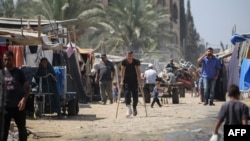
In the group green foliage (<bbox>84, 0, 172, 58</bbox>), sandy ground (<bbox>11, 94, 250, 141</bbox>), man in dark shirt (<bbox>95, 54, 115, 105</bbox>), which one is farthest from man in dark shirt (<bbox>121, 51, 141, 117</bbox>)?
green foliage (<bbox>84, 0, 172, 58</bbox>)

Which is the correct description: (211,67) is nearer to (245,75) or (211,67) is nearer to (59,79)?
(245,75)

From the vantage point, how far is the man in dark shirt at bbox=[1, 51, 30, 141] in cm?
767

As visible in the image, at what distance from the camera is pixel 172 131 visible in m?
9.84

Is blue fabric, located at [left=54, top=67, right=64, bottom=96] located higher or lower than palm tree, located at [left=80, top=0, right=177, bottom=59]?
lower

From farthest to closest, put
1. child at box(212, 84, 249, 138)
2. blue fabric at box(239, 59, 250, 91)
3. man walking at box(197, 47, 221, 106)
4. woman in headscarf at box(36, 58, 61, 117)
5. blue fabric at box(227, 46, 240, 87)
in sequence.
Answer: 1. man walking at box(197, 47, 221, 106)
2. blue fabric at box(227, 46, 240, 87)
3. blue fabric at box(239, 59, 250, 91)
4. woman in headscarf at box(36, 58, 61, 117)
5. child at box(212, 84, 249, 138)

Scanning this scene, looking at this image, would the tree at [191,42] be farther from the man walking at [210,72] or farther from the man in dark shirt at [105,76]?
the man walking at [210,72]

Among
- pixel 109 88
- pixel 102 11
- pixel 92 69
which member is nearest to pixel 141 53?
pixel 102 11

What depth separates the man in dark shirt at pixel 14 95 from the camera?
25.2 feet

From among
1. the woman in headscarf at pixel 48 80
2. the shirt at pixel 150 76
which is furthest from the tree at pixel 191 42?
the woman in headscarf at pixel 48 80

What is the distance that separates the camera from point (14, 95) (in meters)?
7.73

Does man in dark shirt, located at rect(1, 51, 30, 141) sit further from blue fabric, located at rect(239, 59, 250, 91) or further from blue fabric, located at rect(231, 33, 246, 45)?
blue fabric, located at rect(231, 33, 246, 45)

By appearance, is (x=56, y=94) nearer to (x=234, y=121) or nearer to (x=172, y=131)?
(x=172, y=131)

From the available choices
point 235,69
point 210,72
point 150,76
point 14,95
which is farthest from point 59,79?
point 150,76

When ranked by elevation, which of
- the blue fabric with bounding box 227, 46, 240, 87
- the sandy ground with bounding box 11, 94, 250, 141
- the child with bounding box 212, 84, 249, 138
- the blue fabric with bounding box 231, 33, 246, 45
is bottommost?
the sandy ground with bounding box 11, 94, 250, 141
